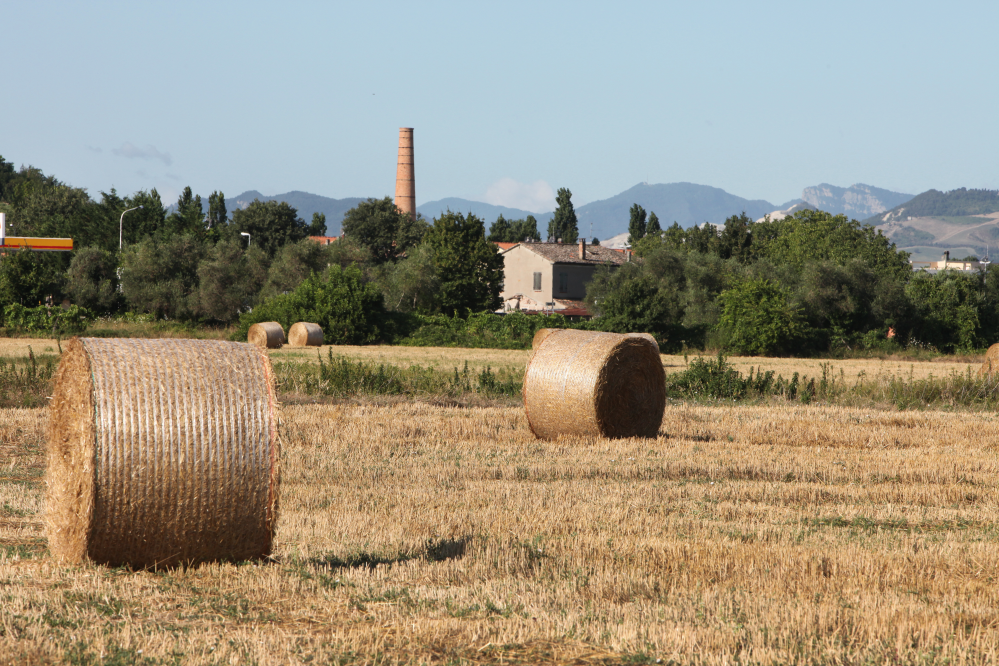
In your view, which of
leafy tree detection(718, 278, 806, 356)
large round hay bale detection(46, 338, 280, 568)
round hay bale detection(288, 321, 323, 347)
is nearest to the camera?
large round hay bale detection(46, 338, 280, 568)

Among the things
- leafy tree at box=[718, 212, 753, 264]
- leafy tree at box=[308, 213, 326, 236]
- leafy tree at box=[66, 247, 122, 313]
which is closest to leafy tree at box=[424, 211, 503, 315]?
leafy tree at box=[718, 212, 753, 264]

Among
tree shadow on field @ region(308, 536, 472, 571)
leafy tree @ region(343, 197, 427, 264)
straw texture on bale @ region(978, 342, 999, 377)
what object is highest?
leafy tree @ region(343, 197, 427, 264)

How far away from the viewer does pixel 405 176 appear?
382 ft

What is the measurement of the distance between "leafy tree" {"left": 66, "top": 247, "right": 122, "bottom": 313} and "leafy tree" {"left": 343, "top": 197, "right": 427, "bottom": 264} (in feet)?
139

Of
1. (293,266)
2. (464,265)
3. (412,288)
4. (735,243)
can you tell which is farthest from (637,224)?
(293,266)

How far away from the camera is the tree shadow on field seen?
26.2 ft

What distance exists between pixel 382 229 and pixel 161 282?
45033 mm

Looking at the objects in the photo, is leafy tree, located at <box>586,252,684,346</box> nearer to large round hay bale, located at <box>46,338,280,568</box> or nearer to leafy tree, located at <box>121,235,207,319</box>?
leafy tree, located at <box>121,235,207,319</box>

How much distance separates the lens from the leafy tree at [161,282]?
188ft

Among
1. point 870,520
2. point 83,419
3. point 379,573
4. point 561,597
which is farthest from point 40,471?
point 870,520

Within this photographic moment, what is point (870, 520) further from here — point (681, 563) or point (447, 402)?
point (447, 402)

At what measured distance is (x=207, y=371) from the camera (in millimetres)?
7742

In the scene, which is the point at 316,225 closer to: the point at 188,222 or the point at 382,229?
the point at 382,229

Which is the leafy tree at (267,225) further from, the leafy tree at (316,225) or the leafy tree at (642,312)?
the leafy tree at (642,312)
